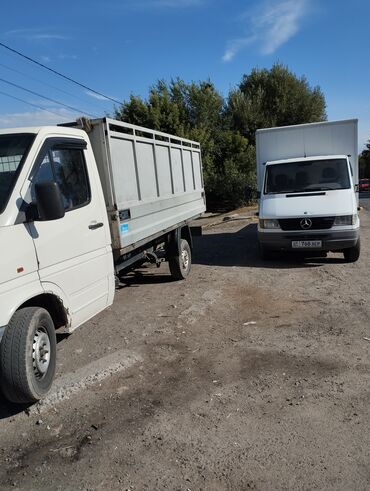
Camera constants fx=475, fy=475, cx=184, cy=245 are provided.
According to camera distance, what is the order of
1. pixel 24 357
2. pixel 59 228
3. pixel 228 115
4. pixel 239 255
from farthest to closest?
1. pixel 228 115
2. pixel 239 255
3. pixel 59 228
4. pixel 24 357

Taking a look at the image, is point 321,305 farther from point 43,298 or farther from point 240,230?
point 240,230

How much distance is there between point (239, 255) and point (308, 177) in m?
2.34

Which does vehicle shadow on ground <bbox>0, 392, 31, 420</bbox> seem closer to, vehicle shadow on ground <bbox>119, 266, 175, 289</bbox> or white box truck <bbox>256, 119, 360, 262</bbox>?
vehicle shadow on ground <bbox>119, 266, 175, 289</bbox>

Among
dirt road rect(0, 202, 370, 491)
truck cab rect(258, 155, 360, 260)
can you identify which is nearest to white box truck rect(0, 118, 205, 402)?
dirt road rect(0, 202, 370, 491)

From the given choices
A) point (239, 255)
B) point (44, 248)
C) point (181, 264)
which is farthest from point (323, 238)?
point (44, 248)

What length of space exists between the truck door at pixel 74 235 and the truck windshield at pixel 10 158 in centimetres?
14

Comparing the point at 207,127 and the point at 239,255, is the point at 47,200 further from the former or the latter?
the point at 207,127

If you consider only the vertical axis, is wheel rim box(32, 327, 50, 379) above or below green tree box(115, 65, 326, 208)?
below

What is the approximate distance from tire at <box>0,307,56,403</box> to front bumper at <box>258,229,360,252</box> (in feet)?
19.7

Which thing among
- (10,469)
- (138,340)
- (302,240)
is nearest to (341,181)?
(302,240)

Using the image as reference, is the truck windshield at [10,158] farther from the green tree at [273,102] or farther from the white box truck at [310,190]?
the green tree at [273,102]

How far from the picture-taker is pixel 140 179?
6.53m

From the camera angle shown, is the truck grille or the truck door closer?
the truck door

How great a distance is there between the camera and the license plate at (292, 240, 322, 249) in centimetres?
896
